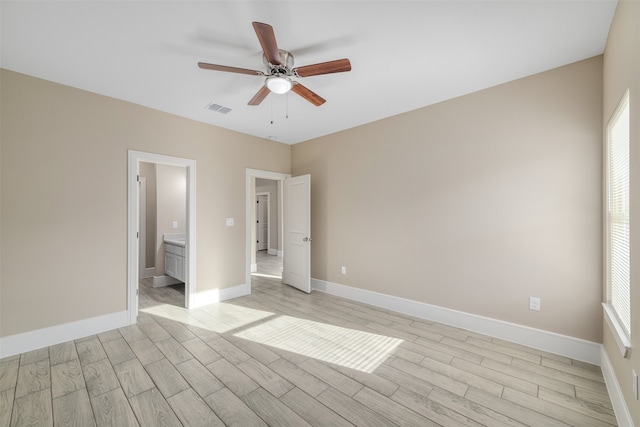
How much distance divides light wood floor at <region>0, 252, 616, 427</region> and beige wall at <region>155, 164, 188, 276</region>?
211cm

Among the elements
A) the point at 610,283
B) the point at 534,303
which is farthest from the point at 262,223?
the point at 610,283

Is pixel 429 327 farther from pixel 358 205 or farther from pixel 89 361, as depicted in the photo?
pixel 89 361

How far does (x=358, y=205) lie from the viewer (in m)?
4.14

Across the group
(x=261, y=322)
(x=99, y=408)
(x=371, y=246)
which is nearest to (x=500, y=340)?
(x=371, y=246)

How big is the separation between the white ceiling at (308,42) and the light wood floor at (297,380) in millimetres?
2743

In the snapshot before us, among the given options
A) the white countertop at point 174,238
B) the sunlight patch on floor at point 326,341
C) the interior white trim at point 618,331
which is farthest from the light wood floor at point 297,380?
the white countertop at point 174,238

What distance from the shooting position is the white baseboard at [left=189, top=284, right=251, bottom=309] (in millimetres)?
3882

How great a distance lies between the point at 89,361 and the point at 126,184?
1.91 m

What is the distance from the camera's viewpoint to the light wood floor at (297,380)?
1.76 meters

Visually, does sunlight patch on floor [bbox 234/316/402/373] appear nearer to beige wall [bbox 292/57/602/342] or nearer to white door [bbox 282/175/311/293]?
beige wall [bbox 292/57/602/342]

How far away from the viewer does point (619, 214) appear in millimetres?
1913

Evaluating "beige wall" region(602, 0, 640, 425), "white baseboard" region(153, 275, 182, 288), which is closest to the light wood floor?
"beige wall" region(602, 0, 640, 425)

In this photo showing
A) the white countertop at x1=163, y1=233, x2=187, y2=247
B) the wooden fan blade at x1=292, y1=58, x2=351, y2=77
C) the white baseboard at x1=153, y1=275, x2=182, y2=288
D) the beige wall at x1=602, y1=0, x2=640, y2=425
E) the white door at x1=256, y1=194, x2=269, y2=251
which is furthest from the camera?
the white door at x1=256, y1=194, x2=269, y2=251

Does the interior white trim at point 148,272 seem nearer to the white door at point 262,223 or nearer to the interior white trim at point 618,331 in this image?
the white door at point 262,223
